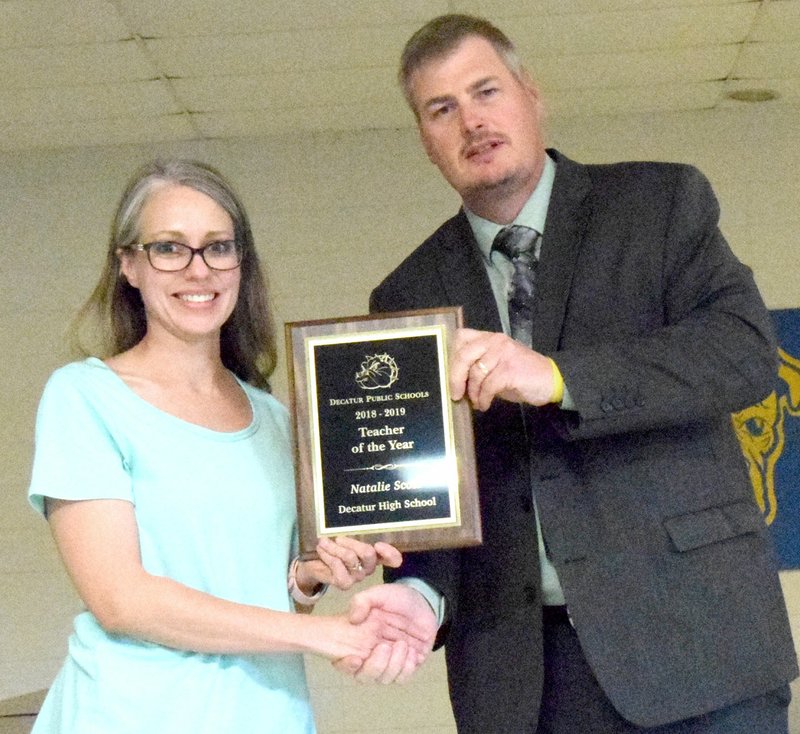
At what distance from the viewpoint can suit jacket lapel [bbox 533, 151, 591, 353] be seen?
6.05 feet

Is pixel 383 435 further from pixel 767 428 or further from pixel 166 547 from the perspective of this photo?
pixel 767 428

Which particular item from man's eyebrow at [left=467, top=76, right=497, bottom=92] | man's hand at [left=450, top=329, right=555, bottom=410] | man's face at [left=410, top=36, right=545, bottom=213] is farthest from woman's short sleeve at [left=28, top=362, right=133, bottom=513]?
man's eyebrow at [left=467, top=76, right=497, bottom=92]

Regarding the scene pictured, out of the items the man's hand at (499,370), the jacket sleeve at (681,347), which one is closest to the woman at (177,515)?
the man's hand at (499,370)

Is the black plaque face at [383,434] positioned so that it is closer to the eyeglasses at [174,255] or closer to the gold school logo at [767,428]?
the eyeglasses at [174,255]

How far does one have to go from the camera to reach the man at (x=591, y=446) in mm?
1712

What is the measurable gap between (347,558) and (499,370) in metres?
0.37

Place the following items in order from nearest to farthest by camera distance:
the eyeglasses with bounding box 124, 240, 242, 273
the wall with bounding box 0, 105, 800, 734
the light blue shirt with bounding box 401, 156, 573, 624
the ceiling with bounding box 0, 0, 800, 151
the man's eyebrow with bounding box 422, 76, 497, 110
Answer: the eyeglasses with bounding box 124, 240, 242, 273 < the light blue shirt with bounding box 401, 156, 573, 624 < the man's eyebrow with bounding box 422, 76, 497, 110 < the ceiling with bounding box 0, 0, 800, 151 < the wall with bounding box 0, 105, 800, 734

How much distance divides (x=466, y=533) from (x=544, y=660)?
293mm

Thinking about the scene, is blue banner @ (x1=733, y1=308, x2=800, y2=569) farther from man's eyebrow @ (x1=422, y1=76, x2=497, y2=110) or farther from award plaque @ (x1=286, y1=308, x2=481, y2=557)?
award plaque @ (x1=286, y1=308, x2=481, y2=557)

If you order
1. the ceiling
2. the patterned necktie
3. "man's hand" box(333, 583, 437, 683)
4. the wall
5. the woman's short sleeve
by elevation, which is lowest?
"man's hand" box(333, 583, 437, 683)

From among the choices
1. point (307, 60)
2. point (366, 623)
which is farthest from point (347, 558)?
point (307, 60)

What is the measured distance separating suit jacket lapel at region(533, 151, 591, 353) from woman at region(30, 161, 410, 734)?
1.47ft

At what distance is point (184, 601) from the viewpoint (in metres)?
1.60

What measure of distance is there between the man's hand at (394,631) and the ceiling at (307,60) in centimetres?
247
